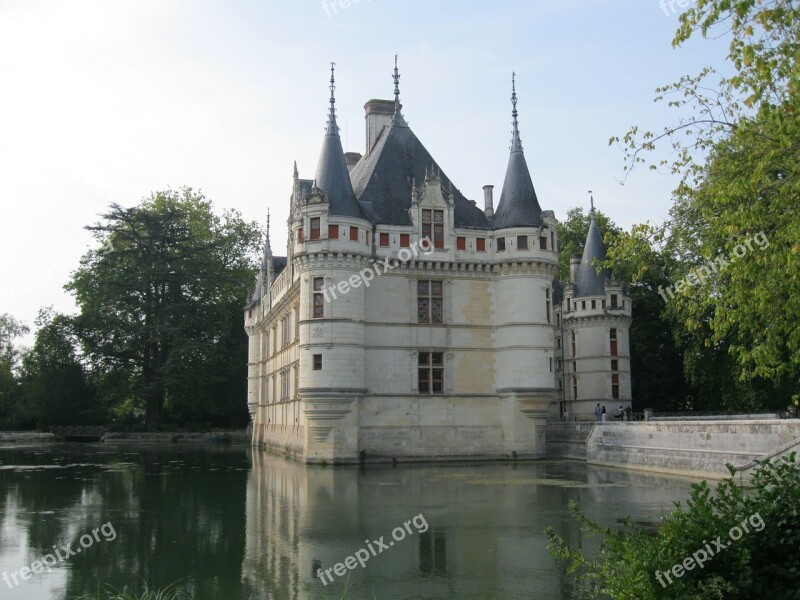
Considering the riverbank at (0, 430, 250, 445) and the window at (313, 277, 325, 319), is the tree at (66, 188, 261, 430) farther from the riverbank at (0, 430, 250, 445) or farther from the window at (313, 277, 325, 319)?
the window at (313, 277, 325, 319)

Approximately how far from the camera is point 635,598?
563 centimetres

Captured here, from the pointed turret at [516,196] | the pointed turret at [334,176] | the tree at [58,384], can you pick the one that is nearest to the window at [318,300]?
the pointed turret at [334,176]

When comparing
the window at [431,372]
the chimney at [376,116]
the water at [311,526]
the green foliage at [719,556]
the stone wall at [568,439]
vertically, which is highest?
the chimney at [376,116]

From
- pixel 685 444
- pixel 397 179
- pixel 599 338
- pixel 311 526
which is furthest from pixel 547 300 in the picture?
pixel 311 526

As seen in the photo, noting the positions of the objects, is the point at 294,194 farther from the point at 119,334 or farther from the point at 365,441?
the point at 119,334

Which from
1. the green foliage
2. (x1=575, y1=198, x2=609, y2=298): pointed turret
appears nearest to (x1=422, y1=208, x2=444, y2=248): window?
(x1=575, y1=198, x2=609, y2=298): pointed turret

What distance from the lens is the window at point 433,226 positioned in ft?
96.5

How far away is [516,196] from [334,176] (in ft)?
22.8

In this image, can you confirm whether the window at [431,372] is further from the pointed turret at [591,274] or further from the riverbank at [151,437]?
the riverbank at [151,437]

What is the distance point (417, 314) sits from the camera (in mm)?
29094

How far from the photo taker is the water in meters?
9.48

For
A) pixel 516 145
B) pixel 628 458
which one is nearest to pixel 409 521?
pixel 628 458

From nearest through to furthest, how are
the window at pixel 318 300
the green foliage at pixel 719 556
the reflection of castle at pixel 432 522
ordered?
the green foliage at pixel 719 556, the reflection of castle at pixel 432 522, the window at pixel 318 300

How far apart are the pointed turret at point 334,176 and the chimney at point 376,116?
588 centimetres
